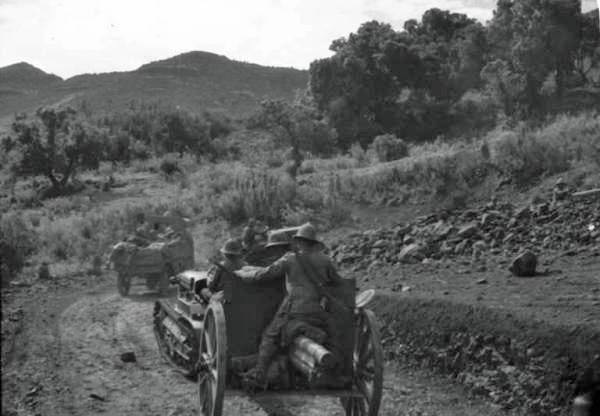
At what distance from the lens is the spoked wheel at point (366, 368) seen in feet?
25.5

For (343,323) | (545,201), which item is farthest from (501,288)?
(545,201)

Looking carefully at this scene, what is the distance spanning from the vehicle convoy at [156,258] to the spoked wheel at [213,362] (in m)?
8.96

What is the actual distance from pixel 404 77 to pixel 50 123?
70.6 ft

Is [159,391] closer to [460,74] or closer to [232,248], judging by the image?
[232,248]

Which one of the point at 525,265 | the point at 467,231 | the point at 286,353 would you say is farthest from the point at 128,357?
the point at 467,231

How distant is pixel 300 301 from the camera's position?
8500 mm

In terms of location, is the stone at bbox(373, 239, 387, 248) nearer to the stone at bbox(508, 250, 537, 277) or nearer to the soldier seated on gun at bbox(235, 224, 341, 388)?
the stone at bbox(508, 250, 537, 277)

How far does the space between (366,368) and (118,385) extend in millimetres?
3279

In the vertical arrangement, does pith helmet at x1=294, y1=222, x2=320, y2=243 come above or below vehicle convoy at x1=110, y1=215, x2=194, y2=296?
above

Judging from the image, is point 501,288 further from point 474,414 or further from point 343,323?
point 343,323

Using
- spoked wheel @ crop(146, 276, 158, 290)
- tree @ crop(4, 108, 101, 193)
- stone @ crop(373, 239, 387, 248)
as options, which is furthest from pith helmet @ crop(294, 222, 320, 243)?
tree @ crop(4, 108, 101, 193)

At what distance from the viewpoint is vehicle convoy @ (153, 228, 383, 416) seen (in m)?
7.90

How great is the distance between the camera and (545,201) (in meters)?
17.7

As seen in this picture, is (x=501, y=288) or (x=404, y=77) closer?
(x=501, y=288)
